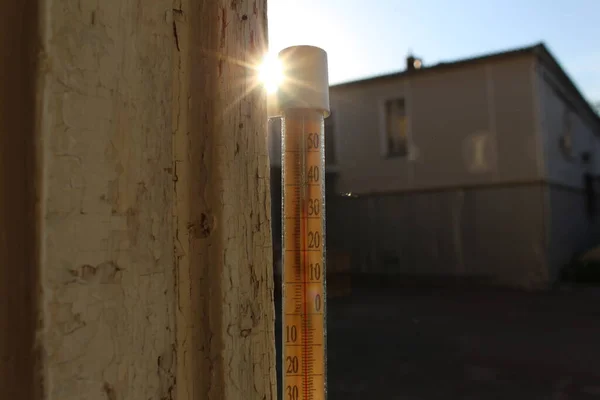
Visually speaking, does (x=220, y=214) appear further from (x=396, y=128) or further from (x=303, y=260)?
(x=396, y=128)

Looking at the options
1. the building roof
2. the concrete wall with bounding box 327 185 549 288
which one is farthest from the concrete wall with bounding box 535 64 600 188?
the concrete wall with bounding box 327 185 549 288

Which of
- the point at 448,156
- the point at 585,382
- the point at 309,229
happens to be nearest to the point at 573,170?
the point at 448,156

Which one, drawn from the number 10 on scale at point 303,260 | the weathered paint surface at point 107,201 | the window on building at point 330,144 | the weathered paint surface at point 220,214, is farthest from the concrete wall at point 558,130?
the weathered paint surface at point 107,201

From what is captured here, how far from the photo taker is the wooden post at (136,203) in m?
0.66

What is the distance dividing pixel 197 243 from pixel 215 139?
0.63 ft

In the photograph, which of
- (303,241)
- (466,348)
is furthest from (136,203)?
(466,348)

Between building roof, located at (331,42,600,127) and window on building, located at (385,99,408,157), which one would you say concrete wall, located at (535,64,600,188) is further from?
window on building, located at (385,99,408,157)

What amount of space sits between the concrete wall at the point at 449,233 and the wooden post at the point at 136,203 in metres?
11.4

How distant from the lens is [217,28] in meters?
0.94

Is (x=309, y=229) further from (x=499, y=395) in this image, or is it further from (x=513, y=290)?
(x=513, y=290)

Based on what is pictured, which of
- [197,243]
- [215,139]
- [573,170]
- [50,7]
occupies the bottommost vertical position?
[197,243]

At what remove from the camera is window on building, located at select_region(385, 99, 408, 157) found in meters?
14.0

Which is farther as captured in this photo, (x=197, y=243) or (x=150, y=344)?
(x=197, y=243)

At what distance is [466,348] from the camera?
6672 millimetres
